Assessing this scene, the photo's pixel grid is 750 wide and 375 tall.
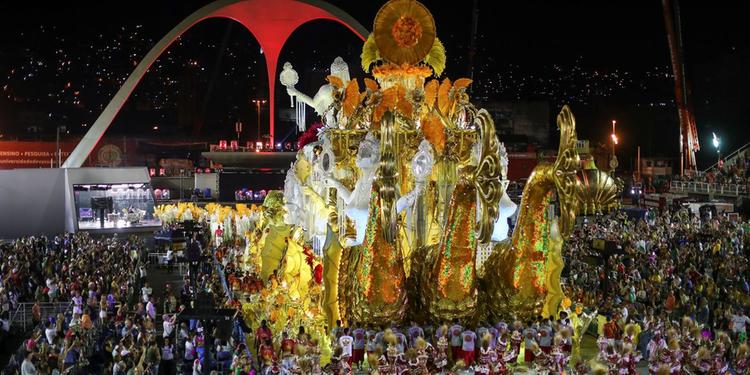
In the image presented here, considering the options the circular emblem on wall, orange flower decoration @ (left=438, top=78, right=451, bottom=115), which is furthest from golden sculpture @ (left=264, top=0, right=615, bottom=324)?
the circular emblem on wall

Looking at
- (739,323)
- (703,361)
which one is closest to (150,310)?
(703,361)

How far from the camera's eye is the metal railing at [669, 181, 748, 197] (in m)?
28.4

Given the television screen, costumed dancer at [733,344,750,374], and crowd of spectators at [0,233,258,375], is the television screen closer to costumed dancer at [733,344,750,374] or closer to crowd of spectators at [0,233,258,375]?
crowd of spectators at [0,233,258,375]

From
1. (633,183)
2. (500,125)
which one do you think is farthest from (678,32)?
(500,125)

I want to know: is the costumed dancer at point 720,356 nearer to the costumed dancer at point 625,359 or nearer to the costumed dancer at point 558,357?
the costumed dancer at point 625,359

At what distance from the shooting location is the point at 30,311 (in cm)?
1537

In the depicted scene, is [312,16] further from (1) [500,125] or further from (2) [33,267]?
(2) [33,267]

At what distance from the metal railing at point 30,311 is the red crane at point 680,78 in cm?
2700

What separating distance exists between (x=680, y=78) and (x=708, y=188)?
6.12m

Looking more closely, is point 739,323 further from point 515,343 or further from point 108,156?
A: point 108,156

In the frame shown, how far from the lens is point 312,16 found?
119 feet

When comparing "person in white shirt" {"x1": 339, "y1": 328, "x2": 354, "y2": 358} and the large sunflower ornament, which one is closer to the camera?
"person in white shirt" {"x1": 339, "y1": 328, "x2": 354, "y2": 358}

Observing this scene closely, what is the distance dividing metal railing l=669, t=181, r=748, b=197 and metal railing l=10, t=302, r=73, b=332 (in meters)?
23.0

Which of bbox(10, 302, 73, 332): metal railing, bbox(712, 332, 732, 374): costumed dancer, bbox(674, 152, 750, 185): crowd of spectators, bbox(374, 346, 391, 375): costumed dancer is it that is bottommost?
bbox(10, 302, 73, 332): metal railing
